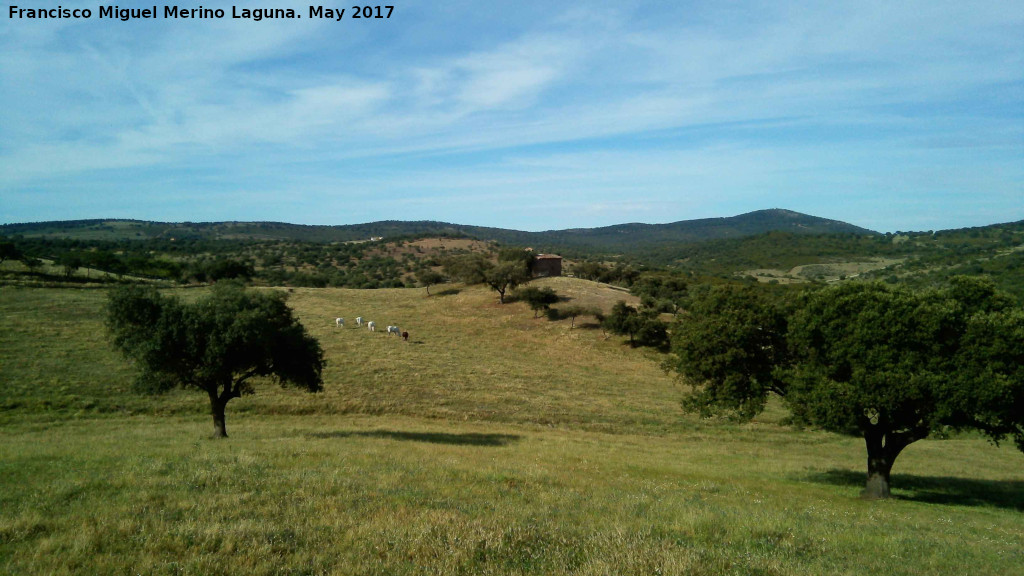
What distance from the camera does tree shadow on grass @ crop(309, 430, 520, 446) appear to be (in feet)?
78.1

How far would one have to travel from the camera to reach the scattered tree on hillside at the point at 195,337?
74.3 feet

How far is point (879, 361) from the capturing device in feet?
55.7

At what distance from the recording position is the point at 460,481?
41.1ft

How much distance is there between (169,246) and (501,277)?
125484mm

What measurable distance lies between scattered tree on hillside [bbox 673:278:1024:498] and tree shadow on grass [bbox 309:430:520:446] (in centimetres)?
939

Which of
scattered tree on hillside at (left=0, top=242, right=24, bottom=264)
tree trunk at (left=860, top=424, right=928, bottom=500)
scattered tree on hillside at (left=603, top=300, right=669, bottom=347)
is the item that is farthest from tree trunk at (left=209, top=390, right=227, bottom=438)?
scattered tree on hillside at (left=0, top=242, right=24, bottom=264)

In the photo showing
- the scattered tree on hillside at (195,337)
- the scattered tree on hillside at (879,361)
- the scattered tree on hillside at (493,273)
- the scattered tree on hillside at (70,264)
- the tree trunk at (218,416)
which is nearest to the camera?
the scattered tree on hillside at (879,361)

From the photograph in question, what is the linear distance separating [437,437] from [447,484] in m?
13.9

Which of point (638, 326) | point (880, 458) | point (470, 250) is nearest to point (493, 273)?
point (638, 326)

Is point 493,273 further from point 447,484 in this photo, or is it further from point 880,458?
point 447,484

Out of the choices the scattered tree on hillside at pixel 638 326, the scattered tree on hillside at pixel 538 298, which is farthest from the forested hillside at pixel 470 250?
the scattered tree on hillside at pixel 638 326

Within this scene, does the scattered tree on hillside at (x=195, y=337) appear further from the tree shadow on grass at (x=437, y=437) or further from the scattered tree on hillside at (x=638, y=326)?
the scattered tree on hillside at (x=638, y=326)

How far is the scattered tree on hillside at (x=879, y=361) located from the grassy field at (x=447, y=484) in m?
2.63

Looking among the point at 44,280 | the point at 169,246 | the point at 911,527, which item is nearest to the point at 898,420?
the point at 911,527
